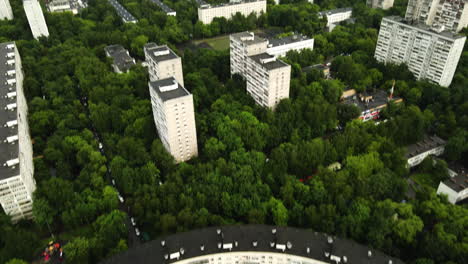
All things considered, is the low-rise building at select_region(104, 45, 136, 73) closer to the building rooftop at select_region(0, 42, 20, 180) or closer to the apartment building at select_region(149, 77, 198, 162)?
the building rooftop at select_region(0, 42, 20, 180)

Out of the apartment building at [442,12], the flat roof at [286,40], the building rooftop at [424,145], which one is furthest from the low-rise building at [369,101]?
the apartment building at [442,12]

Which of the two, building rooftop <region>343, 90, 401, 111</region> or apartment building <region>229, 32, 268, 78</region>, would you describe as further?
apartment building <region>229, 32, 268, 78</region>

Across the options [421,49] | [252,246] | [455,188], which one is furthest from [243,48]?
[252,246]

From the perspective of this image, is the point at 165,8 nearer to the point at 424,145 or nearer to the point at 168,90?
the point at 168,90

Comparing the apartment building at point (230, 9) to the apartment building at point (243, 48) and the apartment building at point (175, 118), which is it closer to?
the apartment building at point (243, 48)

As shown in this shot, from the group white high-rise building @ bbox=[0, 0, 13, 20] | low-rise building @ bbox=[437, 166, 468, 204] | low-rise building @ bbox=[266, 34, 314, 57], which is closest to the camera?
low-rise building @ bbox=[437, 166, 468, 204]

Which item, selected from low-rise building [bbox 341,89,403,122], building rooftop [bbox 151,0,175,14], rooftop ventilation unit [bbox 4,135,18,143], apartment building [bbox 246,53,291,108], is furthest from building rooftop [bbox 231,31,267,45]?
building rooftop [bbox 151,0,175,14]

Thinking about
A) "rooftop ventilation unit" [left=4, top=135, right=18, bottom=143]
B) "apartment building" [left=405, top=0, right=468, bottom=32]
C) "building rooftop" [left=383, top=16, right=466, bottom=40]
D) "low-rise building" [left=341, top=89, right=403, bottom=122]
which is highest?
"building rooftop" [left=383, top=16, right=466, bottom=40]

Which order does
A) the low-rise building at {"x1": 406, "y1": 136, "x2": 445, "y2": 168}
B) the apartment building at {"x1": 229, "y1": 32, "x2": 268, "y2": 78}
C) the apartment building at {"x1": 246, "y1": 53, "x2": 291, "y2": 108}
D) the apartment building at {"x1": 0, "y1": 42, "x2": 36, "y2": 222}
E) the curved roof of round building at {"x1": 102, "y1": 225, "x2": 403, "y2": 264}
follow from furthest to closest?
the apartment building at {"x1": 229, "y1": 32, "x2": 268, "y2": 78} → the apartment building at {"x1": 246, "y1": 53, "x2": 291, "y2": 108} → the low-rise building at {"x1": 406, "y1": 136, "x2": 445, "y2": 168} → the apartment building at {"x1": 0, "y1": 42, "x2": 36, "y2": 222} → the curved roof of round building at {"x1": 102, "y1": 225, "x2": 403, "y2": 264}
